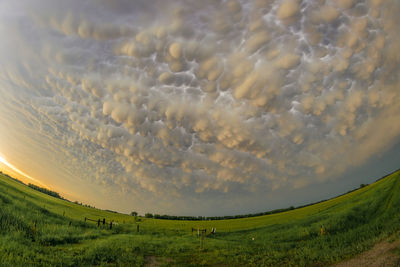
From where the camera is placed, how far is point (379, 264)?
15.2 metres

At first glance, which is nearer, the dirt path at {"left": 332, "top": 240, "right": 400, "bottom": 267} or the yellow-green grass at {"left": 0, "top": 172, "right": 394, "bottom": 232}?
the dirt path at {"left": 332, "top": 240, "right": 400, "bottom": 267}

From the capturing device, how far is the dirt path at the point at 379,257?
15.1m

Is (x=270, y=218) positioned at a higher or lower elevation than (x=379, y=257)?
higher

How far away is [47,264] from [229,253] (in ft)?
65.3

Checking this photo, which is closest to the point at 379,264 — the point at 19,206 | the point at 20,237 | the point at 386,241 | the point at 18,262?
the point at 386,241

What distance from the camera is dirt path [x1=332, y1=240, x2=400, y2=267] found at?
15082 millimetres

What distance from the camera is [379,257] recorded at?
16109mm

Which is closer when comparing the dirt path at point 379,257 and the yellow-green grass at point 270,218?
the dirt path at point 379,257

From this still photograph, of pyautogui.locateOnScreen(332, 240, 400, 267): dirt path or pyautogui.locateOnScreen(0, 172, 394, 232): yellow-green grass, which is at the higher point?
pyautogui.locateOnScreen(0, 172, 394, 232): yellow-green grass

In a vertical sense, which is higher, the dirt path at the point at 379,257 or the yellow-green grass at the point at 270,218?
the yellow-green grass at the point at 270,218

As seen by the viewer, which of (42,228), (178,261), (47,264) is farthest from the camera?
(42,228)

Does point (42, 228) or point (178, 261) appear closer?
point (178, 261)

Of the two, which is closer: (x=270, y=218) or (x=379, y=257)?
(x=379, y=257)

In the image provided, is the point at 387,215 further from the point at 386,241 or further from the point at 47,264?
the point at 47,264
